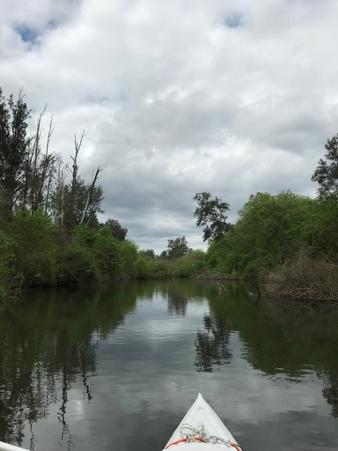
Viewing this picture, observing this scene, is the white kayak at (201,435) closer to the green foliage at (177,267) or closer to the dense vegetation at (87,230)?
the dense vegetation at (87,230)

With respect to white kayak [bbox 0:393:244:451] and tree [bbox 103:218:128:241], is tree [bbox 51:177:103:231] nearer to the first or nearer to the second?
tree [bbox 103:218:128:241]

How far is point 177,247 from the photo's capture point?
534 ft

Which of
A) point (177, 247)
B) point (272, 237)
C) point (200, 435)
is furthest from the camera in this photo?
point (177, 247)

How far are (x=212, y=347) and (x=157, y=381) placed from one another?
541cm

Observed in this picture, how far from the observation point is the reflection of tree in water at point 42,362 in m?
9.46

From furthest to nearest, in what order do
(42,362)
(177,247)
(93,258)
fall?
(177,247)
(93,258)
(42,362)

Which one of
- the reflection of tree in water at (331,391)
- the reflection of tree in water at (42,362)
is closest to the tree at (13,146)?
the reflection of tree in water at (42,362)

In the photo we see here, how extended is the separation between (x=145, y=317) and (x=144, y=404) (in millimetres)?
16802

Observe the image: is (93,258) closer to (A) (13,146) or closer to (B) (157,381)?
(A) (13,146)

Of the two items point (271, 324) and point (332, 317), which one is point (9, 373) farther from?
point (332, 317)

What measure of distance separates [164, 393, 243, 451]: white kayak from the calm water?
0.92 metres

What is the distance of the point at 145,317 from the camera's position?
27.1 meters

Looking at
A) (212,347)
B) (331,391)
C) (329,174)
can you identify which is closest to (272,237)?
(329,174)

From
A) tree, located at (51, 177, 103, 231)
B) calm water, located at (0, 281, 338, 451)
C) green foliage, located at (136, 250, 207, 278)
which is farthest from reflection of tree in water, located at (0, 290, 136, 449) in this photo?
green foliage, located at (136, 250, 207, 278)
